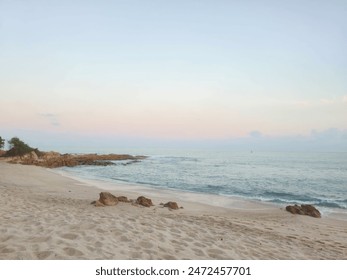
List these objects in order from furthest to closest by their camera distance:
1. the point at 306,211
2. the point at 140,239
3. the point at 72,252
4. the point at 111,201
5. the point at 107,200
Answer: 1. the point at 306,211
2. the point at 111,201
3. the point at 107,200
4. the point at 140,239
5. the point at 72,252

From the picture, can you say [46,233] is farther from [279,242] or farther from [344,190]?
[344,190]

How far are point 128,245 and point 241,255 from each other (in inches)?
96.3

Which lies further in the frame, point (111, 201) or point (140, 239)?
point (111, 201)

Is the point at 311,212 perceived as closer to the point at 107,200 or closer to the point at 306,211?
the point at 306,211

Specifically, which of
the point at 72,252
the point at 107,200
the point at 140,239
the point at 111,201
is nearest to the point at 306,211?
the point at 111,201

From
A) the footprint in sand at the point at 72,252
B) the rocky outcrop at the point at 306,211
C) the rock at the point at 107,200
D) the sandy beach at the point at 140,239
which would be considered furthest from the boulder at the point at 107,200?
the rocky outcrop at the point at 306,211

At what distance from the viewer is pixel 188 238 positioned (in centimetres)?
656

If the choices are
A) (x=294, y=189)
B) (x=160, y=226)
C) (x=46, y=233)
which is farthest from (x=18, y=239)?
(x=294, y=189)

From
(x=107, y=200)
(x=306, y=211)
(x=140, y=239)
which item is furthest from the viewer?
(x=306, y=211)

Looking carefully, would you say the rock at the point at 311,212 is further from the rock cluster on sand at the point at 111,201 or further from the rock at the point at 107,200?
the rock at the point at 107,200

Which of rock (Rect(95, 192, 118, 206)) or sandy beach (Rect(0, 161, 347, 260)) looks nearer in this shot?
sandy beach (Rect(0, 161, 347, 260))

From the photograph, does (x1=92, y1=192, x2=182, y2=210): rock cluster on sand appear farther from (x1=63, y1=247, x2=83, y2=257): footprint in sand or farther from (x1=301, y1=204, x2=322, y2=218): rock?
(x1=301, y1=204, x2=322, y2=218): rock

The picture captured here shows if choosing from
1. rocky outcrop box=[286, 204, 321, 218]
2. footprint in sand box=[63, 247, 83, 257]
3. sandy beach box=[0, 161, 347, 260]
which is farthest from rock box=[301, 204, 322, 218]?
footprint in sand box=[63, 247, 83, 257]
